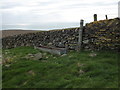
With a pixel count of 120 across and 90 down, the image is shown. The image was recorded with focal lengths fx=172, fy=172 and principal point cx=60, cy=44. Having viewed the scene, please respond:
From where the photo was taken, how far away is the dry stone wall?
37.4 ft

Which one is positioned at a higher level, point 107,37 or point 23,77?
point 107,37

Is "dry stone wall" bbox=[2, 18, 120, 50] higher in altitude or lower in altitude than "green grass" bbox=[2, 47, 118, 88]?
higher

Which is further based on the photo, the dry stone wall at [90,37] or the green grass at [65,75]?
the dry stone wall at [90,37]

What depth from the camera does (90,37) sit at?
12992mm

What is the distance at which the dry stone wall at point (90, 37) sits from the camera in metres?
11.4

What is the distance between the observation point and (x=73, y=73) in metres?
8.46

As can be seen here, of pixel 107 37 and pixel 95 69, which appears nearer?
pixel 95 69

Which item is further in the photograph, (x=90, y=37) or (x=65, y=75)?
(x=90, y=37)

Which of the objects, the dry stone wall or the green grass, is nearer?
the green grass

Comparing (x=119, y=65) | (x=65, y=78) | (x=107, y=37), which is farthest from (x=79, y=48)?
(x=65, y=78)

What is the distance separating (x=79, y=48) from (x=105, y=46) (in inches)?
88.2

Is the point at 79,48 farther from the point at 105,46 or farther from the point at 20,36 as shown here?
the point at 20,36

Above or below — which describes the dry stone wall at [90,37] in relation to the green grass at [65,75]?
above

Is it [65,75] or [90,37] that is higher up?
[90,37]
